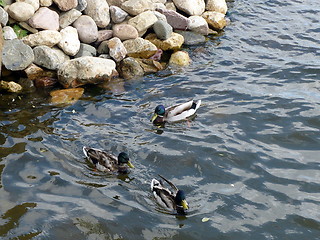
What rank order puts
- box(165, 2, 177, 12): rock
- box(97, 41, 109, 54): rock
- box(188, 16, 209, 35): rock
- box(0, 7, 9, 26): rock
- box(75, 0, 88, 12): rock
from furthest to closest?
1. box(165, 2, 177, 12): rock
2. box(188, 16, 209, 35): rock
3. box(75, 0, 88, 12): rock
4. box(97, 41, 109, 54): rock
5. box(0, 7, 9, 26): rock

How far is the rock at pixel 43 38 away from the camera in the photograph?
43.9ft

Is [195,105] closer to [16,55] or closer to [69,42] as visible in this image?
[69,42]

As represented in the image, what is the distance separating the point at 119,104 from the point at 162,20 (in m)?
4.70

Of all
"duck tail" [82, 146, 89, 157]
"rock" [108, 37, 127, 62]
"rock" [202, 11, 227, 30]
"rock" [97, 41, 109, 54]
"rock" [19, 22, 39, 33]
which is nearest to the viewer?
"duck tail" [82, 146, 89, 157]

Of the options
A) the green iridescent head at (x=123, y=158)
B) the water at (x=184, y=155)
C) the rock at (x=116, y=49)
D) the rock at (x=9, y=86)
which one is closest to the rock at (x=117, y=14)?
the rock at (x=116, y=49)

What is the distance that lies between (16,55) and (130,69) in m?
3.27

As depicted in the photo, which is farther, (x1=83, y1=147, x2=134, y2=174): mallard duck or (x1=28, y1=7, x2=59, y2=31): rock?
(x1=28, y1=7, x2=59, y2=31): rock

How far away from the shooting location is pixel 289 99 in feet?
41.4

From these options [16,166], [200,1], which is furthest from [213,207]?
[200,1]

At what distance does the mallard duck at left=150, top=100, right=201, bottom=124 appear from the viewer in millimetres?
11547

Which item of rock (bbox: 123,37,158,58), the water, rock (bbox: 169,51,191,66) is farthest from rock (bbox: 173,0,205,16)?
rock (bbox: 123,37,158,58)

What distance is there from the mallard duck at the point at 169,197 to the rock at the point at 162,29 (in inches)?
305

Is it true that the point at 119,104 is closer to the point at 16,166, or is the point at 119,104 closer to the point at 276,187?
the point at 16,166

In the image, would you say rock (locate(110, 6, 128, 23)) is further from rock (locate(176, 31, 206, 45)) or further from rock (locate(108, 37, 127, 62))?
rock (locate(176, 31, 206, 45))
